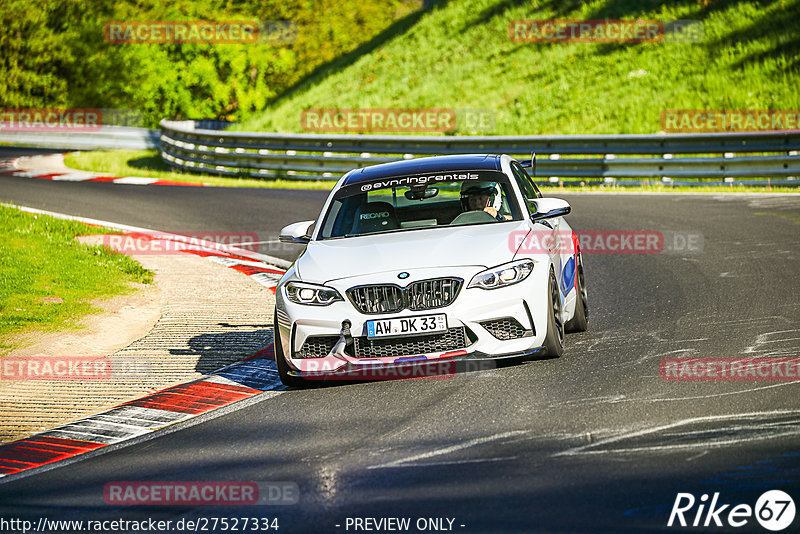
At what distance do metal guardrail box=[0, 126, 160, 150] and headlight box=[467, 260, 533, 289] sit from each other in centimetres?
3241

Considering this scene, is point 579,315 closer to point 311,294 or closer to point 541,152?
point 311,294

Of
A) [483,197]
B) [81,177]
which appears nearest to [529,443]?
[483,197]

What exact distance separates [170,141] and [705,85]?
1476cm

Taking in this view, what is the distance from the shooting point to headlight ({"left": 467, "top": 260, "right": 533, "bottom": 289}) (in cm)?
758

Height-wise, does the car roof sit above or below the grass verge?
above

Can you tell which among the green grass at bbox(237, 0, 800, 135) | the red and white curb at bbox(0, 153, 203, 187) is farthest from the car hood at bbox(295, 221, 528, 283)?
the green grass at bbox(237, 0, 800, 135)

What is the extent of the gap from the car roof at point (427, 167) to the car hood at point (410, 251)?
792 mm

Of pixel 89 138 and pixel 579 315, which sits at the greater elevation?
pixel 89 138

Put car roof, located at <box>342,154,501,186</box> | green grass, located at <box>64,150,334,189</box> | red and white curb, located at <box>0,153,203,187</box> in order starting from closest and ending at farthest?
car roof, located at <box>342,154,501,186</box>
green grass, located at <box>64,150,334,189</box>
red and white curb, located at <box>0,153,203,187</box>

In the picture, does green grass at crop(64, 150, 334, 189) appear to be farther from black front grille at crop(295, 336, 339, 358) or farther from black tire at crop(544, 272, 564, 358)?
black front grille at crop(295, 336, 339, 358)

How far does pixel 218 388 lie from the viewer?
8.14 m

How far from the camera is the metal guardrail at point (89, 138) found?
128 ft

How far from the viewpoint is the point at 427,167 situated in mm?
9320

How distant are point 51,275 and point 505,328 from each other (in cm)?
710
